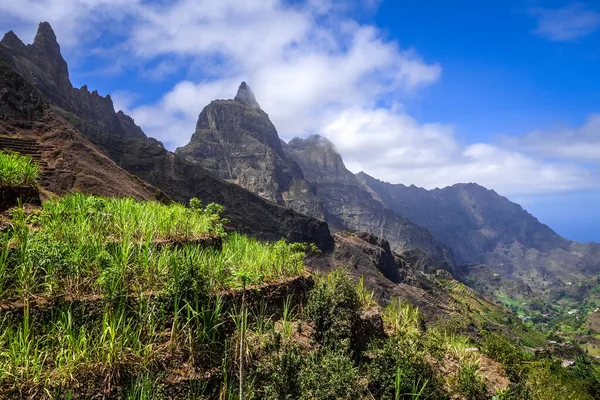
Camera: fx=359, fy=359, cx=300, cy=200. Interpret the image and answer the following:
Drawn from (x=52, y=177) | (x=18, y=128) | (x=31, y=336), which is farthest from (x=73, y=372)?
(x=18, y=128)

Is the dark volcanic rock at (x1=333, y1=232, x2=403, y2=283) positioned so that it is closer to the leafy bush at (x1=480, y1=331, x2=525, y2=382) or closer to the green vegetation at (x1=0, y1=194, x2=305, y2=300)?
the leafy bush at (x1=480, y1=331, x2=525, y2=382)

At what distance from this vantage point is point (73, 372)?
5953 millimetres

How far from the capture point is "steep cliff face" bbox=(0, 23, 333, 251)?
322ft

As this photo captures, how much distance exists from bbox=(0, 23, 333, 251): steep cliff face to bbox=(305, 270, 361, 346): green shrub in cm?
8721

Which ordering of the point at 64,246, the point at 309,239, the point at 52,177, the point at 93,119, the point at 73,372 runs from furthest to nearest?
the point at 93,119, the point at 309,239, the point at 52,177, the point at 64,246, the point at 73,372

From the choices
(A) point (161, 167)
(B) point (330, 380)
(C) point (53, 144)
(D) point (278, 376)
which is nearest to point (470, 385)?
(B) point (330, 380)

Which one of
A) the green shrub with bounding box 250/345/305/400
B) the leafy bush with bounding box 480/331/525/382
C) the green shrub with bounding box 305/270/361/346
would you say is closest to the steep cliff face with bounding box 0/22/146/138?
the green shrub with bounding box 305/270/361/346

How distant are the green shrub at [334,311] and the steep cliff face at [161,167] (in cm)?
8721

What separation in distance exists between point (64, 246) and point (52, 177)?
30.6 m

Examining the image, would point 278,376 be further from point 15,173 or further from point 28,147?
point 28,147

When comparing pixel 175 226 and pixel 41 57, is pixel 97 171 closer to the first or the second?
pixel 175 226

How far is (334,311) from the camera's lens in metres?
9.75

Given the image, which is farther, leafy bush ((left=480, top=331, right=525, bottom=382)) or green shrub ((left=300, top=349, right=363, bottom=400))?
leafy bush ((left=480, top=331, right=525, bottom=382))

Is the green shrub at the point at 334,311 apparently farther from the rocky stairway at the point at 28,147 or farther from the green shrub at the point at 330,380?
the rocky stairway at the point at 28,147
